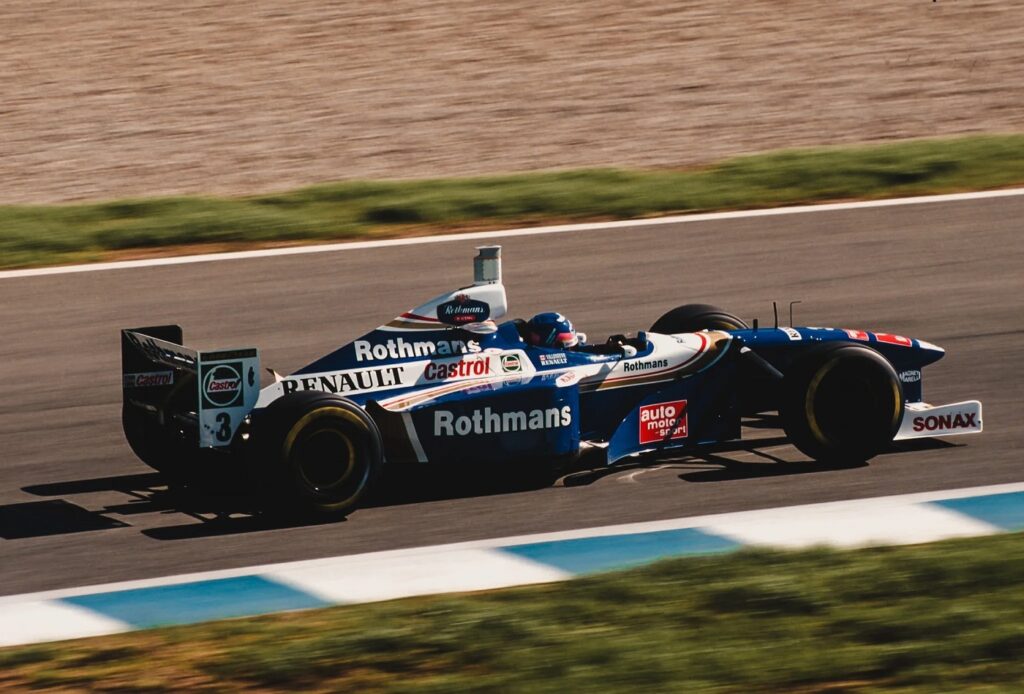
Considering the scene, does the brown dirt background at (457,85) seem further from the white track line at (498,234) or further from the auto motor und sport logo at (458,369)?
the auto motor und sport logo at (458,369)

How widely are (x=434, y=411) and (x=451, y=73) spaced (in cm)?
1278

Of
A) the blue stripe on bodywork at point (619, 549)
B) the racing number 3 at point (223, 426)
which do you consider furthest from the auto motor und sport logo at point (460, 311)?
the blue stripe on bodywork at point (619, 549)

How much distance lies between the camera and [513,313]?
44.4 ft

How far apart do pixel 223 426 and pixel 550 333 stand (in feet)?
6.22

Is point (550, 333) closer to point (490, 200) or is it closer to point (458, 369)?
point (458, 369)

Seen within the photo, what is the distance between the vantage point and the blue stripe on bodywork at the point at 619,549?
26.3 ft

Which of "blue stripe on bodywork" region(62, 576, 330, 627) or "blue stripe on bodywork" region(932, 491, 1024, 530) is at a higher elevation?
"blue stripe on bodywork" region(932, 491, 1024, 530)

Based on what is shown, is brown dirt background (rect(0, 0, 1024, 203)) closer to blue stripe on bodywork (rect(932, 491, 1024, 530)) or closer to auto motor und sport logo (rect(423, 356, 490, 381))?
auto motor und sport logo (rect(423, 356, 490, 381))

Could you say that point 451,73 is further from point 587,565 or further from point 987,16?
point 587,565

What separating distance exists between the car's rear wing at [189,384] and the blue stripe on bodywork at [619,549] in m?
1.70

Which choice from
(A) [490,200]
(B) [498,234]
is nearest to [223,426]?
(B) [498,234]

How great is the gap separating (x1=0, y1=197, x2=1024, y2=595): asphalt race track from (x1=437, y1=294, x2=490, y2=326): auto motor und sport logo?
3.06ft

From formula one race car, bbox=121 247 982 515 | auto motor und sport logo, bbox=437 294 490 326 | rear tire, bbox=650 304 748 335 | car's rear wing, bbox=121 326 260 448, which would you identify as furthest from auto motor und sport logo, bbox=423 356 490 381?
rear tire, bbox=650 304 748 335

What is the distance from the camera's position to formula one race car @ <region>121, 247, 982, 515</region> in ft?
28.9
